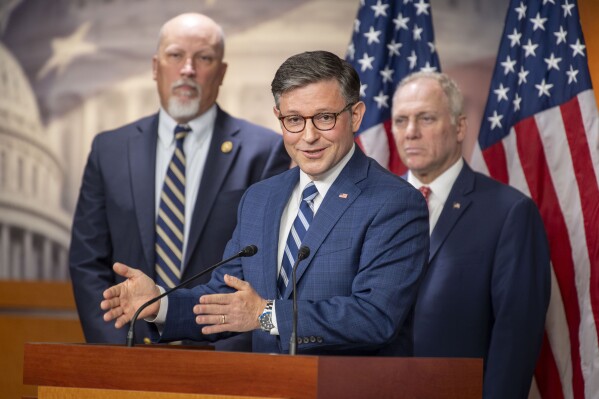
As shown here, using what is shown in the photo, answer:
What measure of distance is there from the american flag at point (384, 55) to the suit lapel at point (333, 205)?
1835mm

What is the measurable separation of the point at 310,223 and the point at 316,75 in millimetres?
440

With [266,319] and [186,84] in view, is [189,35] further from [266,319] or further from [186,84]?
[266,319]

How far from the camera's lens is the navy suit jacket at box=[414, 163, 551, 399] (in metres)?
4.00

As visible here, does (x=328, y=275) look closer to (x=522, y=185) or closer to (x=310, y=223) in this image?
(x=310, y=223)

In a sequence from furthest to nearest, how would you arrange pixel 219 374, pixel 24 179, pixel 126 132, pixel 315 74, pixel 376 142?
1. pixel 24 179
2. pixel 376 142
3. pixel 126 132
4. pixel 315 74
5. pixel 219 374

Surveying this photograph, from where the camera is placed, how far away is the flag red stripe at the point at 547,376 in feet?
14.4

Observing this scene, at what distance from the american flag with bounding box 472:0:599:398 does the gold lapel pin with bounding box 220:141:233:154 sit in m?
1.26

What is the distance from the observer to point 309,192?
10.0 ft

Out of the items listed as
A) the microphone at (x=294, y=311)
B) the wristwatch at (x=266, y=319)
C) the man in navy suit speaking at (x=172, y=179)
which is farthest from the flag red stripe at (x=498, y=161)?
the wristwatch at (x=266, y=319)

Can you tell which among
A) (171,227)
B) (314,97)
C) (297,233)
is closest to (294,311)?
(297,233)

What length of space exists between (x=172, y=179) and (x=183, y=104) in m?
0.34

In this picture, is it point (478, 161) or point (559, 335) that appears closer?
point (559, 335)

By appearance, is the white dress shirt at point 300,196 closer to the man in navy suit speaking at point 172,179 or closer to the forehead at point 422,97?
the man in navy suit speaking at point 172,179

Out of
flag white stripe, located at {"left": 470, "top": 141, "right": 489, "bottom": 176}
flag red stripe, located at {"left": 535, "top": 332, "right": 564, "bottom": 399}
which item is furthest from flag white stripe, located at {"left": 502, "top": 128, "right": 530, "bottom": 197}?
flag red stripe, located at {"left": 535, "top": 332, "right": 564, "bottom": 399}
